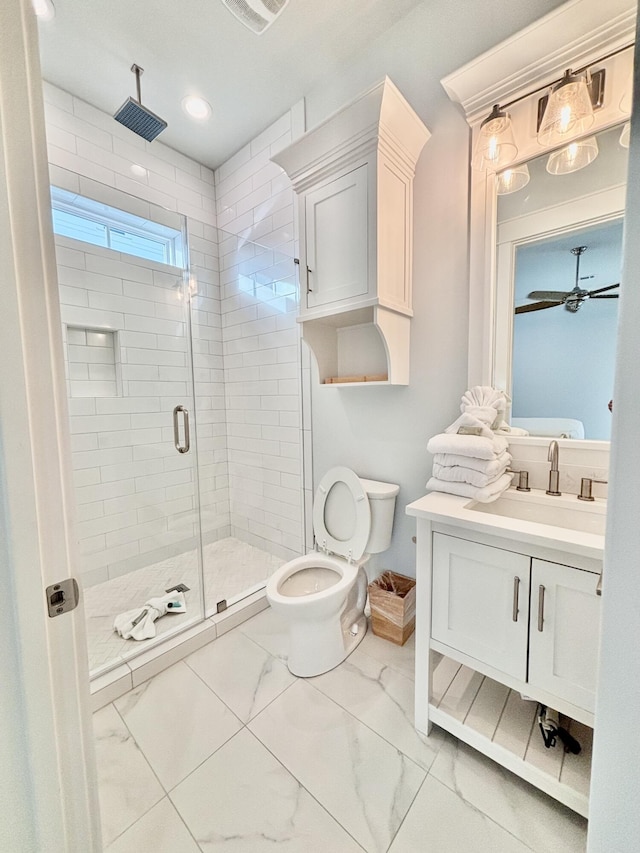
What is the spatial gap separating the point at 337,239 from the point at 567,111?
0.91 m

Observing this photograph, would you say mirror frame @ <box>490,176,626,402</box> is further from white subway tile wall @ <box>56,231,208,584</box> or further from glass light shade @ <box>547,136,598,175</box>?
white subway tile wall @ <box>56,231,208,584</box>

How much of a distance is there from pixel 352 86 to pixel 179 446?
7.44 ft

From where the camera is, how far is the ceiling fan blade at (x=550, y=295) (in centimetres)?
128

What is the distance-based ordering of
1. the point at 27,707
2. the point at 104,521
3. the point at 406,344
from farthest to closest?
the point at 104,521, the point at 406,344, the point at 27,707

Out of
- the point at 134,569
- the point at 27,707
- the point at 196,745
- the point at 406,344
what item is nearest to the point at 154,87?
the point at 406,344

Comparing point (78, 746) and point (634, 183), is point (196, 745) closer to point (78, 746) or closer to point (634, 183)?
point (78, 746)

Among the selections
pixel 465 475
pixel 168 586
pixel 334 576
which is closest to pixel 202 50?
pixel 465 475

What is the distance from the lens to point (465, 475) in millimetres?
1306

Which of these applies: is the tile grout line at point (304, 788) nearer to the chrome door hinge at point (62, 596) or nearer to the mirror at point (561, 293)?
the chrome door hinge at point (62, 596)

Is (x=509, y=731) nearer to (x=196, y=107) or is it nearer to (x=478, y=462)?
Answer: (x=478, y=462)

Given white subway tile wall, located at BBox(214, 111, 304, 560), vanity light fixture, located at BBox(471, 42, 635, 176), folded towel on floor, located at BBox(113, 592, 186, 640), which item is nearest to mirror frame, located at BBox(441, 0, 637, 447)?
vanity light fixture, located at BBox(471, 42, 635, 176)

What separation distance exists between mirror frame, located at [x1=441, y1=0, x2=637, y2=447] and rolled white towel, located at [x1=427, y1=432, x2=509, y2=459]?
17 cm

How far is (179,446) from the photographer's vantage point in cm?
229

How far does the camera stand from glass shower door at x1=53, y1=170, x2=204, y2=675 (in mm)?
2033
